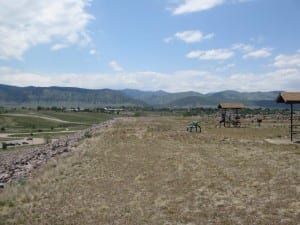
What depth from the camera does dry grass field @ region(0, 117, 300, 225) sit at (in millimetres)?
15508

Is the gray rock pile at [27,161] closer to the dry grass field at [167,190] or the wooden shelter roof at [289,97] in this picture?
the dry grass field at [167,190]

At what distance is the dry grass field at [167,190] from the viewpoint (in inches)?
611

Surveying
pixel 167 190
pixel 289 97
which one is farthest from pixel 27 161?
pixel 167 190

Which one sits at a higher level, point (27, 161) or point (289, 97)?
point (289, 97)

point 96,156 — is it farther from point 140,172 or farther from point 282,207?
point 282,207

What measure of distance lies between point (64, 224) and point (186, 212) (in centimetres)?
444

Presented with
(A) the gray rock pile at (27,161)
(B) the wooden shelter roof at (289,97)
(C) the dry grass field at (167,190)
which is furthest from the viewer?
(B) the wooden shelter roof at (289,97)

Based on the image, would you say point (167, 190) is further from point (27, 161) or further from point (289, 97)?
point (27, 161)

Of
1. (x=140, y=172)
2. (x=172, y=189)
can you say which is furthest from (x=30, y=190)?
(x=172, y=189)

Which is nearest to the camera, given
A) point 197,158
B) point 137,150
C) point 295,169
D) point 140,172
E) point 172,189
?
point 172,189

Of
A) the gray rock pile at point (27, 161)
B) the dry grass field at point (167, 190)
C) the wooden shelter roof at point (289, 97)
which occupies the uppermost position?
the wooden shelter roof at point (289, 97)

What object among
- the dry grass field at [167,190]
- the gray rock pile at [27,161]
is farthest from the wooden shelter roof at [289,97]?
the gray rock pile at [27,161]

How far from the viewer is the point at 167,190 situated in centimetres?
1920

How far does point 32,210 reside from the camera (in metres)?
17.9
